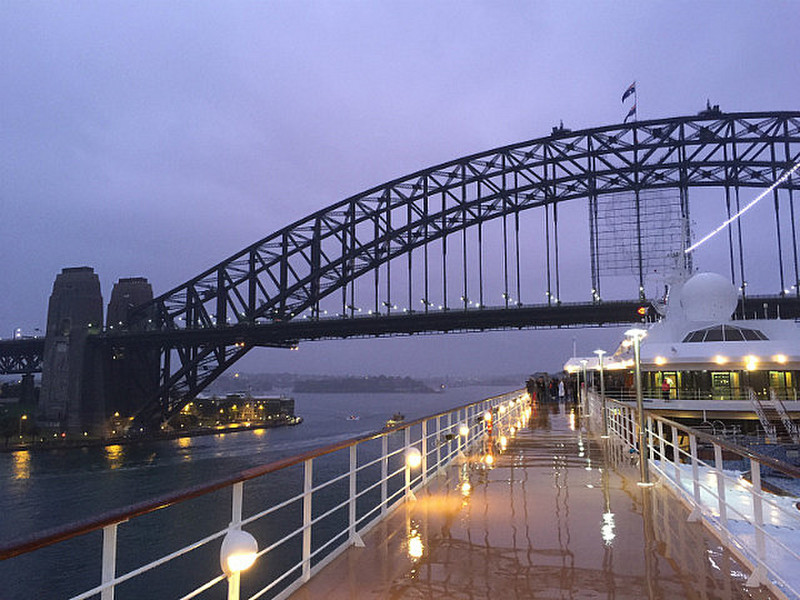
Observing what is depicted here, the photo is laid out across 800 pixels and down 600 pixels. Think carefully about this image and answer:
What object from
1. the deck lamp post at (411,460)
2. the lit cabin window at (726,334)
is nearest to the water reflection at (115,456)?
the lit cabin window at (726,334)

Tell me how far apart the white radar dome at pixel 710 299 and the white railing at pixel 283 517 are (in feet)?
34.6

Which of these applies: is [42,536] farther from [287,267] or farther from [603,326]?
[287,267]

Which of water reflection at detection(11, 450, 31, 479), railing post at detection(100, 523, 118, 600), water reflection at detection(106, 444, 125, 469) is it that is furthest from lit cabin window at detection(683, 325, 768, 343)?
water reflection at detection(11, 450, 31, 479)

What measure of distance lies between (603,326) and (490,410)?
42.6 metres

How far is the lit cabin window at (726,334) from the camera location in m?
28.2

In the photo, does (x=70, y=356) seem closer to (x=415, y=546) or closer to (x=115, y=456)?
(x=115, y=456)

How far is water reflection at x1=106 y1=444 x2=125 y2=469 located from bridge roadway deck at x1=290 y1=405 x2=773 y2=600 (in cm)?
4787

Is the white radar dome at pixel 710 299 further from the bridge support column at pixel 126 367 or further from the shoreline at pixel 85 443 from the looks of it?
the bridge support column at pixel 126 367

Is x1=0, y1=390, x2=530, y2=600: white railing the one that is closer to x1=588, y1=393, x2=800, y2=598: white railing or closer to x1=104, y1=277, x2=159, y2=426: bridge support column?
x1=588, y1=393, x2=800, y2=598: white railing

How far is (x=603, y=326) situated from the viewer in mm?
54906

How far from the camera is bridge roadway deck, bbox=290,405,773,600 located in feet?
14.6

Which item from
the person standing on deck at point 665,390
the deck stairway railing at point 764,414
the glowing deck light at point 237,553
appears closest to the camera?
the glowing deck light at point 237,553

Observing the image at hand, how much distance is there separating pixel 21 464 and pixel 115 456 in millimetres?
7104

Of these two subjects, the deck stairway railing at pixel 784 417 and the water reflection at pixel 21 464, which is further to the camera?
the water reflection at pixel 21 464
